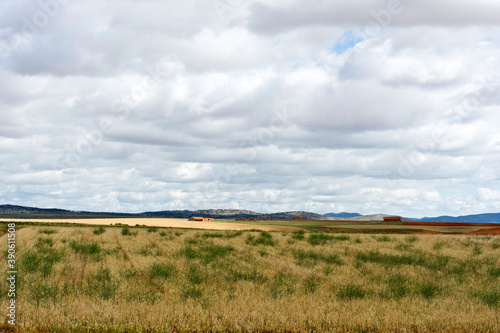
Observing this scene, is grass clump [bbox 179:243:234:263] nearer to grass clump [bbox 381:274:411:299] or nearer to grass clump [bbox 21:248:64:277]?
grass clump [bbox 21:248:64:277]

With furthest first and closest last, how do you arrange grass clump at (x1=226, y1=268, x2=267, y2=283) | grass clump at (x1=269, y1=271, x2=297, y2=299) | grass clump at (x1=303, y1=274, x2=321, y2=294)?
grass clump at (x1=226, y1=268, x2=267, y2=283) < grass clump at (x1=303, y1=274, x2=321, y2=294) < grass clump at (x1=269, y1=271, x2=297, y2=299)

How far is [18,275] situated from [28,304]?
4978 mm

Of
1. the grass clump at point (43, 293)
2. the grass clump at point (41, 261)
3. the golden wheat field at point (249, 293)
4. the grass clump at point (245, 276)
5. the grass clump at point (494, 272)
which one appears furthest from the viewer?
the grass clump at point (494, 272)

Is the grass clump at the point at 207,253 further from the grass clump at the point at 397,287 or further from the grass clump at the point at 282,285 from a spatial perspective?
the grass clump at the point at 397,287

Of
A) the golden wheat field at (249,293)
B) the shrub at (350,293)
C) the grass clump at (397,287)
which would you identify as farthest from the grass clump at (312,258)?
the shrub at (350,293)

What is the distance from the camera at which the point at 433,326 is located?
10.6 meters

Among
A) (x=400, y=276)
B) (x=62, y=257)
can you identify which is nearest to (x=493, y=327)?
(x=400, y=276)

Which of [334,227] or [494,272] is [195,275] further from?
[334,227]

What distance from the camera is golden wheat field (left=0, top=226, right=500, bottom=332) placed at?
34.5ft

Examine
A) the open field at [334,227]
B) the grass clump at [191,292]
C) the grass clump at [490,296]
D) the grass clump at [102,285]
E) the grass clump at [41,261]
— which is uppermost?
the grass clump at [41,261]

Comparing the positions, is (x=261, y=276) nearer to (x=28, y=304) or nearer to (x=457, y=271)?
(x=28, y=304)

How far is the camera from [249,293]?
13.9 meters

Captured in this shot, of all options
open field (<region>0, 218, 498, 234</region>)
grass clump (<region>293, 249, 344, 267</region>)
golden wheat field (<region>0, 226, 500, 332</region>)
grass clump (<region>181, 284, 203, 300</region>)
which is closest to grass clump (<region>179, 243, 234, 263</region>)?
golden wheat field (<region>0, 226, 500, 332</region>)

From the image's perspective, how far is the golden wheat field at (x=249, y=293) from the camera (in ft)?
34.5
